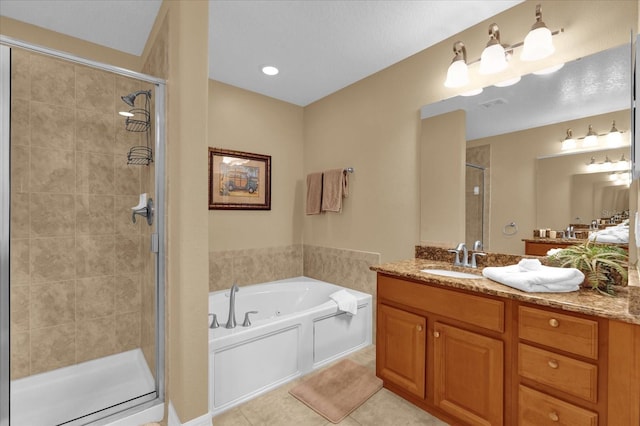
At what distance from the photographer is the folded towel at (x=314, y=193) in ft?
10.9

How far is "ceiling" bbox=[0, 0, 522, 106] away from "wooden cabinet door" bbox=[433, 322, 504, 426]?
2.01m

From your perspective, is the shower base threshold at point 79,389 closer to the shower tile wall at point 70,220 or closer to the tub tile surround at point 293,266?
the shower tile wall at point 70,220

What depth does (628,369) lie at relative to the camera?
1.10 m

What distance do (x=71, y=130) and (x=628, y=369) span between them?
11.4 ft

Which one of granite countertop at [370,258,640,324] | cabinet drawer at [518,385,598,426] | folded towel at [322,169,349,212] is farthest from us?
folded towel at [322,169,349,212]

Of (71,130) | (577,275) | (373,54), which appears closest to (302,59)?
(373,54)

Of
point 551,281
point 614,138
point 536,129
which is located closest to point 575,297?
point 551,281

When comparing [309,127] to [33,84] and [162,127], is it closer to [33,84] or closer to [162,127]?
[162,127]

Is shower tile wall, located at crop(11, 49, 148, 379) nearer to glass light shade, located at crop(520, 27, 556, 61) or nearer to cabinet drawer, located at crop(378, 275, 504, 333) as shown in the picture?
cabinet drawer, located at crop(378, 275, 504, 333)

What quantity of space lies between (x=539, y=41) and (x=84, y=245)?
3.40 metres

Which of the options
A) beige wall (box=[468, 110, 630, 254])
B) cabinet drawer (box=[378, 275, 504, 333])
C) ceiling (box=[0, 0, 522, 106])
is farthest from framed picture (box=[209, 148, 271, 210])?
beige wall (box=[468, 110, 630, 254])

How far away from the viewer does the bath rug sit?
6.17ft

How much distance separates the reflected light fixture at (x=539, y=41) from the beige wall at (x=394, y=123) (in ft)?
0.44

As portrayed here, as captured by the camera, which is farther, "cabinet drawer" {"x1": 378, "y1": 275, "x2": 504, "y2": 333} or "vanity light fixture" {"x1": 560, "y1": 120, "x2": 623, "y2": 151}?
"vanity light fixture" {"x1": 560, "y1": 120, "x2": 623, "y2": 151}
